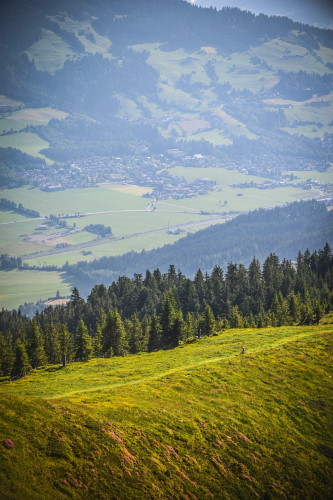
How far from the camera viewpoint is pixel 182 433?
181 feet

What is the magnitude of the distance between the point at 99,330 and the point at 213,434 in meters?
89.7

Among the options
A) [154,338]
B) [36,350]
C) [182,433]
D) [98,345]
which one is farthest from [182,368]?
[98,345]

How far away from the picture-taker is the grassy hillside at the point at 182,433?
1678 inches

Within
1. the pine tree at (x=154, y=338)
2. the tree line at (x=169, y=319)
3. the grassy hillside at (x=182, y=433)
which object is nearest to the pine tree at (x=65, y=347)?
the tree line at (x=169, y=319)

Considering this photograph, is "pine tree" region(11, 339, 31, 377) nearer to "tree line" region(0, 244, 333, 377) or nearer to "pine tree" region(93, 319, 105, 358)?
"tree line" region(0, 244, 333, 377)

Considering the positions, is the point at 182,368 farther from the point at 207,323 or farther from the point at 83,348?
the point at 207,323

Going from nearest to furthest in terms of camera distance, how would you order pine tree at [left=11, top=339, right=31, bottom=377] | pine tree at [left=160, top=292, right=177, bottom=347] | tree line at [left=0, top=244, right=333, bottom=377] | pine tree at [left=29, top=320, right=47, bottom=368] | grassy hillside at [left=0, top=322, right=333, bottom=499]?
grassy hillside at [left=0, top=322, right=333, bottom=499], pine tree at [left=11, top=339, right=31, bottom=377], pine tree at [left=29, top=320, right=47, bottom=368], tree line at [left=0, top=244, right=333, bottom=377], pine tree at [left=160, top=292, right=177, bottom=347]

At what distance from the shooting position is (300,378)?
249 ft

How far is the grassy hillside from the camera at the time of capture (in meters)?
42.6

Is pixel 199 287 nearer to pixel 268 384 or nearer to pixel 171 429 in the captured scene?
pixel 268 384

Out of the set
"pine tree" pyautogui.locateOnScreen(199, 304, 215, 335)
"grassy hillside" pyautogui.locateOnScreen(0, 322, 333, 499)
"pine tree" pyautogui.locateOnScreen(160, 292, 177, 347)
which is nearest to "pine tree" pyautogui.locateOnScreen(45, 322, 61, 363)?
"pine tree" pyautogui.locateOnScreen(160, 292, 177, 347)

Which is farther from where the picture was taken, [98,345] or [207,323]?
[207,323]

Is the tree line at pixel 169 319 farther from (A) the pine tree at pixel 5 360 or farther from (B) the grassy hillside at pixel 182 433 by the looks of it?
(B) the grassy hillside at pixel 182 433

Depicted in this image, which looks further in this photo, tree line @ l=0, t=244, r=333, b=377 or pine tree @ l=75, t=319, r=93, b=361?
pine tree @ l=75, t=319, r=93, b=361
